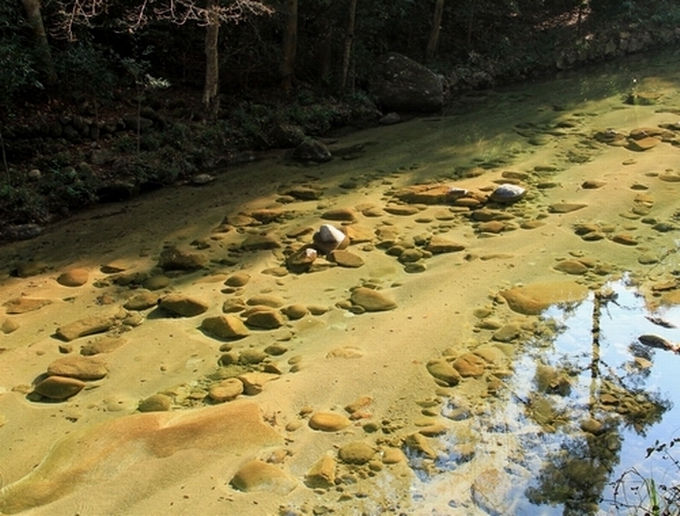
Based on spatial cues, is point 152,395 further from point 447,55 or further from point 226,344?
point 447,55

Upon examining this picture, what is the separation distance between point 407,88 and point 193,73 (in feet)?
10.0

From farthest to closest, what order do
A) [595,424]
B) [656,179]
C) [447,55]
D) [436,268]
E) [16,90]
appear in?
1. [447,55]
2. [16,90]
3. [656,179]
4. [436,268]
5. [595,424]

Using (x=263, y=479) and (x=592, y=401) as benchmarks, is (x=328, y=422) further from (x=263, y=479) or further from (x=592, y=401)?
(x=592, y=401)

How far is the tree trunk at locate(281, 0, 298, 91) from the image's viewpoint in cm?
893

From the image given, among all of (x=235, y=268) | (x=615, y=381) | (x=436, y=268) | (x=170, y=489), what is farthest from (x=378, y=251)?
(x=170, y=489)

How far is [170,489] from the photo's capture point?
2945mm

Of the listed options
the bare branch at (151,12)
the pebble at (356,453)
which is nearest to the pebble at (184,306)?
the pebble at (356,453)

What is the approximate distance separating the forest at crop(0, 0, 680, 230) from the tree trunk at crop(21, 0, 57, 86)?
13 millimetres

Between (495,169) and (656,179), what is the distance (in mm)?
1569

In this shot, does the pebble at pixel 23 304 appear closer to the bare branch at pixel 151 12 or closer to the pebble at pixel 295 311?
the pebble at pixel 295 311

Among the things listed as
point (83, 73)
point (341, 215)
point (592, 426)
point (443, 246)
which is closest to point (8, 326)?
point (341, 215)

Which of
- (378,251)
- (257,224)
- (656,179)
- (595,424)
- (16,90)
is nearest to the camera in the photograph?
(595,424)

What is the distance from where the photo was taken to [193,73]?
9.26m

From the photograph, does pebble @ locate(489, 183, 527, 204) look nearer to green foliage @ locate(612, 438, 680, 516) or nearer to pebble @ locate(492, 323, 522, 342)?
pebble @ locate(492, 323, 522, 342)
